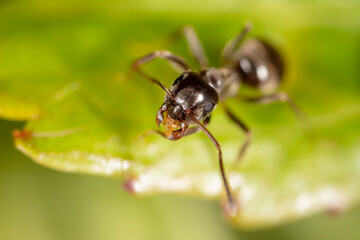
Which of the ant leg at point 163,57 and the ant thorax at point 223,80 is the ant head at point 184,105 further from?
the ant thorax at point 223,80

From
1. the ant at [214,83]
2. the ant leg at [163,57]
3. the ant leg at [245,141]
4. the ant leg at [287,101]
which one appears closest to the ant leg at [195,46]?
the ant at [214,83]

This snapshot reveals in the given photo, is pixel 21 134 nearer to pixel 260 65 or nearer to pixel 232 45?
pixel 232 45

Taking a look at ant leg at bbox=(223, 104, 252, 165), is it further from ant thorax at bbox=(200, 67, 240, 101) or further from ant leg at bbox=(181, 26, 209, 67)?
ant leg at bbox=(181, 26, 209, 67)

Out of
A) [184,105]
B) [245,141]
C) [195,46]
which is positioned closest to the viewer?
[184,105]

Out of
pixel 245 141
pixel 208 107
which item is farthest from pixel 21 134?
pixel 245 141

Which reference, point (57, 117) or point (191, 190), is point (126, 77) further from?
point (191, 190)

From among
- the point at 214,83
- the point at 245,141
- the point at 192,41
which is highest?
the point at 192,41

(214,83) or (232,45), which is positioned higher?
(232,45)

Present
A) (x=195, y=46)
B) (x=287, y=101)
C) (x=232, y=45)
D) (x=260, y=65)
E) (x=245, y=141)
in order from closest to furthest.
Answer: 1. (x=245, y=141)
2. (x=287, y=101)
3. (x=195, y=46)
4. (x=232, y=45)
5. (x=260, y=65)
